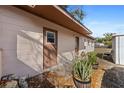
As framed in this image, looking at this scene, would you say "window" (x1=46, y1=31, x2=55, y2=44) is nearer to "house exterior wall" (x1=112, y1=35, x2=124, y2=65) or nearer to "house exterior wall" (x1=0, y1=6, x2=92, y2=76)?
"house exterior wall" (x1=0, y1=6, x2=92, y2=76)

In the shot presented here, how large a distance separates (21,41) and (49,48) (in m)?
2.17

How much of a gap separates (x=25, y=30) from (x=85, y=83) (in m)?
2.39

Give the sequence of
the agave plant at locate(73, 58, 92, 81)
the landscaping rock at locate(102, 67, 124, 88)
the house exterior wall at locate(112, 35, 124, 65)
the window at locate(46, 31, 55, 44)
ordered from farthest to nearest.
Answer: the house exterior wall at locate(112, 35, 124, 65) → the window at locate(46, 31, 55, 44) → the landscaping rock at locate(102, 67, 124, 88) → the agave plant at locate(73, 58, 92, 81)

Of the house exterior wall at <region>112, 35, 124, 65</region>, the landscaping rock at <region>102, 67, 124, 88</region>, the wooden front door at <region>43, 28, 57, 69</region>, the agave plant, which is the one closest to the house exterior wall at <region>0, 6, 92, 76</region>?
the wooden front door at <region>43, 28, 57, 69</region>

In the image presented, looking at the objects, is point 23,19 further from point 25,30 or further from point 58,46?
point 58,46

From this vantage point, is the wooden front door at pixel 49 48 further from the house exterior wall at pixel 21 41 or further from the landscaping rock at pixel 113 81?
the landscaping rock at pixel 113 81

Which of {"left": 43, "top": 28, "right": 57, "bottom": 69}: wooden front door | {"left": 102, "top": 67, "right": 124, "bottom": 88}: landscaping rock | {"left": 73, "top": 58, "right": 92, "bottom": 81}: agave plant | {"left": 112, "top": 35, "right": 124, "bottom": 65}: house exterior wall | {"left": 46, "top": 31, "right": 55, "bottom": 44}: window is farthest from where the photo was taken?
{"left": 112, "top": 35, "right": 124, "bottom": 65}: house exterior wall

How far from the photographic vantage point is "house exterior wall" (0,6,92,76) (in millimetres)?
3936

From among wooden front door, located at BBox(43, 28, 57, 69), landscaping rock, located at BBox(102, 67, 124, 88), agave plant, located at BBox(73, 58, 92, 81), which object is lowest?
landscaping rock, located at BBox(102, 67, 124, 88)

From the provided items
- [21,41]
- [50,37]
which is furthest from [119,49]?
[21,41]

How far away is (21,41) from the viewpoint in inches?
183

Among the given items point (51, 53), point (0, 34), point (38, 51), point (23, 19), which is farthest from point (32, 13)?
point (51, 53)

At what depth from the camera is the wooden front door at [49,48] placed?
20.8 ft

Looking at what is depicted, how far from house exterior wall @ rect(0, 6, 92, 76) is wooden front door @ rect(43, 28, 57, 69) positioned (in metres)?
0.38
